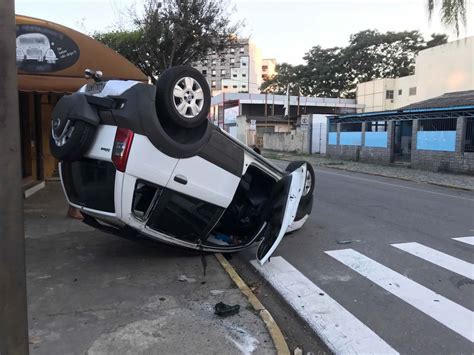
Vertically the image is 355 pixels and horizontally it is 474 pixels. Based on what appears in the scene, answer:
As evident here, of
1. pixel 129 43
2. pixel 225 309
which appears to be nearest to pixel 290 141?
pixel 129 43

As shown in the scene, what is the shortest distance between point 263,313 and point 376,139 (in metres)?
23.7

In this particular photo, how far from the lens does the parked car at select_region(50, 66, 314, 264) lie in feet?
16.0

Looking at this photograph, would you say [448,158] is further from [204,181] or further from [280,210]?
[204,181]

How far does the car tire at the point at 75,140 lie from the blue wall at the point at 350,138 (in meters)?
25.0

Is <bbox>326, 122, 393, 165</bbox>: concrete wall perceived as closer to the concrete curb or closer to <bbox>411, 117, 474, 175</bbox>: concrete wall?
<bbox>411, 117, 474, 175</bbox>: concrete wall

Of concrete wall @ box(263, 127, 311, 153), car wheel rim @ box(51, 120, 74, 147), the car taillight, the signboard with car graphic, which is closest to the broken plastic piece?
the car taillight

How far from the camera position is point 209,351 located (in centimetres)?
371

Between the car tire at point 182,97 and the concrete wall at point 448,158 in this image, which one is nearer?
the car tire at point 182,97

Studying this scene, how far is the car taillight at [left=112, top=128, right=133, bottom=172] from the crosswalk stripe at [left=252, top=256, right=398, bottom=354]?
2314 mm

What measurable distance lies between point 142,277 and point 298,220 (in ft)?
10.6

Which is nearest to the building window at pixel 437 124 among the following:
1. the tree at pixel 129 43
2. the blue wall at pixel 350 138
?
the blue wall at pixel 350 138

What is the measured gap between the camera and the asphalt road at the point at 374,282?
418 centimetres

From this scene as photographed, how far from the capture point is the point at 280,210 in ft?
19.2

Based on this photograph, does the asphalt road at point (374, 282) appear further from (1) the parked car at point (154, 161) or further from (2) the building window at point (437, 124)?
(2) the building window at point (437, 124)
